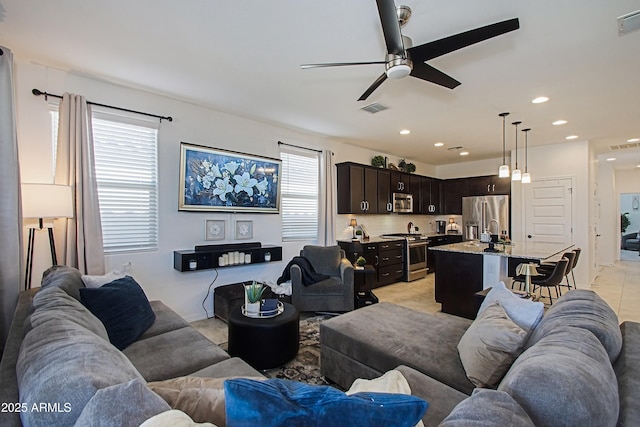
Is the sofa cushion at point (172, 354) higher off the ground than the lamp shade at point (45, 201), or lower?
lower

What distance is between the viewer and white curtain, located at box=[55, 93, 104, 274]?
9.62 ft

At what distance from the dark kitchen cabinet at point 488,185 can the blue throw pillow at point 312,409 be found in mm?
7320

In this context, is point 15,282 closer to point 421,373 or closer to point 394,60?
point 421,373

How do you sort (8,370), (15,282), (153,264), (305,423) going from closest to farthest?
1. (305,423)
2. (8,370)
3. (15,282)
4. (153,264)

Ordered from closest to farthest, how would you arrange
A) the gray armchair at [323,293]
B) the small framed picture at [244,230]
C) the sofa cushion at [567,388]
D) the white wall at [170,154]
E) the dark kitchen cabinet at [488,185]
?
1. the sofa cushion at [567,388]
2. the white wall at [170,154]
3. the gray armchair at [323,293]
4. the small framed picture at [244,230]
5. the dark kitchen cabinet at [488,185]

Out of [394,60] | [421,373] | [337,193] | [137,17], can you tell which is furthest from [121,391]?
[337,193]

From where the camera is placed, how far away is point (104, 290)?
2.19 metres

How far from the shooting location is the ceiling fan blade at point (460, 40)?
5.94 ft

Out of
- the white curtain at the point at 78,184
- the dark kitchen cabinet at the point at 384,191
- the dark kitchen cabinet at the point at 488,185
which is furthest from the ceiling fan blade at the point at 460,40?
the dark kitchen cabinet at the point at 488,185

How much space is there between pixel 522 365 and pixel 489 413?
343 mm

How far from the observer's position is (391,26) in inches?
71.9

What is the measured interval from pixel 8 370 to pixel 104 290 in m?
1.30

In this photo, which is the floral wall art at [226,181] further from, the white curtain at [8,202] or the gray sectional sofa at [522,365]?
the gray sectional sofa at [522,365]

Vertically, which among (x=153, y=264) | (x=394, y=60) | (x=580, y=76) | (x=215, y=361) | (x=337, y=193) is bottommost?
(x=215, y=361)
